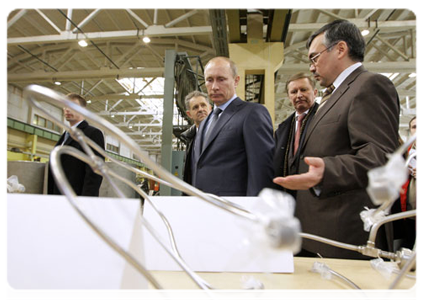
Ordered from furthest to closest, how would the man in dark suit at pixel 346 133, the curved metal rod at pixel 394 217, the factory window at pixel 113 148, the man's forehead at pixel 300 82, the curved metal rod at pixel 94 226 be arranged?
the factory window at pixel 113 148, the man's forehead at pixel 300 82, the man in dark suit at pixel 346 133, the curved metal rod at pixel 394 217, the curved metal rod at pixel 94 226

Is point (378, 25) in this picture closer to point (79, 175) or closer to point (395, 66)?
point (395, 66)

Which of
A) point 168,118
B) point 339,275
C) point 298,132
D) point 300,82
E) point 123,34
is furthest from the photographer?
point 123,34

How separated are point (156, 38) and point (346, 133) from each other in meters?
5.08

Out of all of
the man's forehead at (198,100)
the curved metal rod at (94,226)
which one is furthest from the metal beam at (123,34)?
the curved metal rod at (94,226)

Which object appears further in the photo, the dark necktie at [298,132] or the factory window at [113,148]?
the factory window at [113,148]

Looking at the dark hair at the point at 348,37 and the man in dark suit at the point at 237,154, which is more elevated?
the dark hair at the point at 348,37

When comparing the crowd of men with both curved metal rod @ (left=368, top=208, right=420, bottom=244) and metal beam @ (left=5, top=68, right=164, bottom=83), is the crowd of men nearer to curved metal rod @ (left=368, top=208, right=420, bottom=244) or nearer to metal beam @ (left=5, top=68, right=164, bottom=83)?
curved metal rod @ (left=368, top=208, right=420, bottom=244)

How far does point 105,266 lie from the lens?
0.23m

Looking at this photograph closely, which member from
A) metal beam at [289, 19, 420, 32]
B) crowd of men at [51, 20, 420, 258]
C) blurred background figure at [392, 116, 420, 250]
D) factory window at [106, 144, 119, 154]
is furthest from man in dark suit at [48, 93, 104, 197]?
factory window at [106, 144, 119, 154]

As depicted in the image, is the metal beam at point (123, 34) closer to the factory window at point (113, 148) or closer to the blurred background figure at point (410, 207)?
the blurred background figure at point (410, 207)

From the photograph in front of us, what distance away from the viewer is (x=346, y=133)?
2.13 ft

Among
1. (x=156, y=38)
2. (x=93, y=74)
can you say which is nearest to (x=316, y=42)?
(x=156, y=38)

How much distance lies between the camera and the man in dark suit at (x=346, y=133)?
0.54m

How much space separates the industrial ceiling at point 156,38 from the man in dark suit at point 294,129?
1318mm
